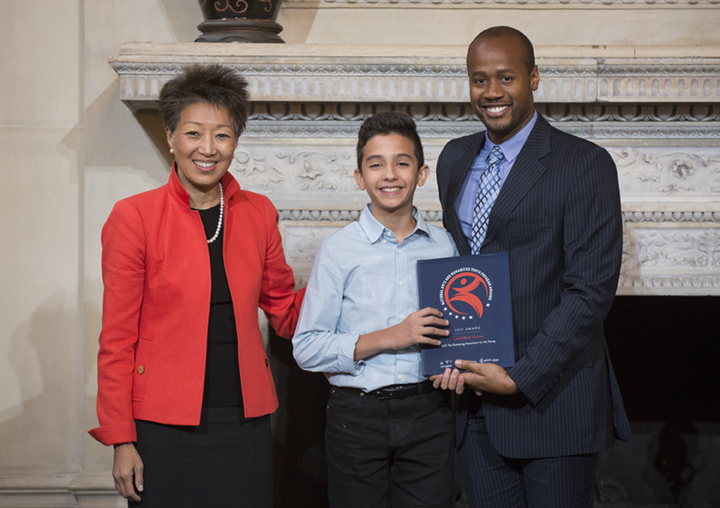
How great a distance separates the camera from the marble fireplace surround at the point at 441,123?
2.04 metres

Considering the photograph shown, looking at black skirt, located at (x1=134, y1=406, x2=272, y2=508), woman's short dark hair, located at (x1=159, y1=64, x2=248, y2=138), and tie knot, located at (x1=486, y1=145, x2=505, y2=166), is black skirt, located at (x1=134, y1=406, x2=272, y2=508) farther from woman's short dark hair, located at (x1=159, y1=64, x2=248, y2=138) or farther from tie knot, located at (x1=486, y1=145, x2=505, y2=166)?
tie knot, located at (x1=486, y1=145, x2=505, y2=166)

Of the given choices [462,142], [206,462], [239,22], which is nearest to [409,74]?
[462,142]

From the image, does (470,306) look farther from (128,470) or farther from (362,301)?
(128,470)

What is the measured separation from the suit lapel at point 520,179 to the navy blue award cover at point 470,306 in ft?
0.30

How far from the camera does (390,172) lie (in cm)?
147

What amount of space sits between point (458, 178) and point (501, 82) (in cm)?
25

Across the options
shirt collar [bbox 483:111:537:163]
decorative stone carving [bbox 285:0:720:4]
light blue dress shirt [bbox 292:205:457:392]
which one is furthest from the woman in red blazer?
decorative stone carving [bbox 285:0:720:4]

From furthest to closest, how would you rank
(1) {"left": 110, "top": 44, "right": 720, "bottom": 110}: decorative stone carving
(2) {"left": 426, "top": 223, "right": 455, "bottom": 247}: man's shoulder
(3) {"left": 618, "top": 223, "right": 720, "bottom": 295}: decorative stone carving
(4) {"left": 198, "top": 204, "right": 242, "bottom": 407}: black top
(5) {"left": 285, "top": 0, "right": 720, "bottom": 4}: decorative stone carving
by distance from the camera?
(5) {"left": 285, "top": 0, "right": 720, "bottom": 4}: decorative stone carving < (3) {"left": 618, "top": 223, "right": 720, "bottom": 295}: decorative stone carving < (1) {"left": 110, "top": 44, "right": 720, "bottom": 110}: decorative stone carving < (2) {"left": 426, "top": 223, "right": 455, "bottom": 247}: man's shoulder < (4) {"left": 198, "top": 204, "right": 242, "bottom": 407}: black top

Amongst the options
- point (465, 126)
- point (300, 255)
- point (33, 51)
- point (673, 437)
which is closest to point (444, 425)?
point (300, 255)

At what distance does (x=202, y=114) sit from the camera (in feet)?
4.82

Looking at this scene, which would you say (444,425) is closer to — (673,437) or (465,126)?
(465,126)

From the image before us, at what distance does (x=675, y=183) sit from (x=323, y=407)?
152cm

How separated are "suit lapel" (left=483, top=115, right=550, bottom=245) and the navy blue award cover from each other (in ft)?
0.30

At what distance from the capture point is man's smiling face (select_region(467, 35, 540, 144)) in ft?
4.65
